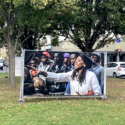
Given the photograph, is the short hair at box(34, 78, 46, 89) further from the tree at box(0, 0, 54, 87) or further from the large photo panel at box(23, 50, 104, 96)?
the tree at box(0, 0, 54, 87)

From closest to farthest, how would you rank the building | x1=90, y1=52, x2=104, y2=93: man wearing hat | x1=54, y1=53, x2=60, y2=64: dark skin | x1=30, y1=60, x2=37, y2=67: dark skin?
x1=30, y1=60, x2=37, y2=67: dark skin < x1=54, y1=53, x2=60, y2=64: dark skin < x1=90, y1=52, x2=104, y2=93: man wearing hat < the building

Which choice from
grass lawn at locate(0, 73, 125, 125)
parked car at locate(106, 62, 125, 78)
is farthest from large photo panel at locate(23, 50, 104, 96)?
parked car at locate(106, 62, 125, 78)

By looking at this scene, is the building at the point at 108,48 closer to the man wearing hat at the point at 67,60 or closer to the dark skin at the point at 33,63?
the man wearing hat at the point at 67,60

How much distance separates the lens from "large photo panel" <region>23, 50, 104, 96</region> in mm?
9656

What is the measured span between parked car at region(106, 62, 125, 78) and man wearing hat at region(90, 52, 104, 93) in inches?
538

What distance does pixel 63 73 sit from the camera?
989 centimetres

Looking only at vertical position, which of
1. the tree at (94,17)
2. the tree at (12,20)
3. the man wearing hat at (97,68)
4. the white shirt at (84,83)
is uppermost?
the tree at (94,17)

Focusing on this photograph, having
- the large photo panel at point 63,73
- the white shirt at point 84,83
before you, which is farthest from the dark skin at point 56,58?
the white shirt at point 84,83

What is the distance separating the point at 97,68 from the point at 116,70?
570 inches

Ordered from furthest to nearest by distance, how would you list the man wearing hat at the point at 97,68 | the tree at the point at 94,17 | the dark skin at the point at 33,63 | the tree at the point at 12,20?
the tree at the point at 94,17, the tree at the point at 12,20, the man wearing hat at the point at 97,68, the dark skin at the point at 33,63

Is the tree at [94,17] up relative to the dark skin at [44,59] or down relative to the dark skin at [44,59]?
up

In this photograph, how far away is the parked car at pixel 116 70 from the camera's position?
2345 centimetres

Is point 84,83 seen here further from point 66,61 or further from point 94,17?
point 94,17

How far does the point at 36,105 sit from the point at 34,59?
5.35 ft
